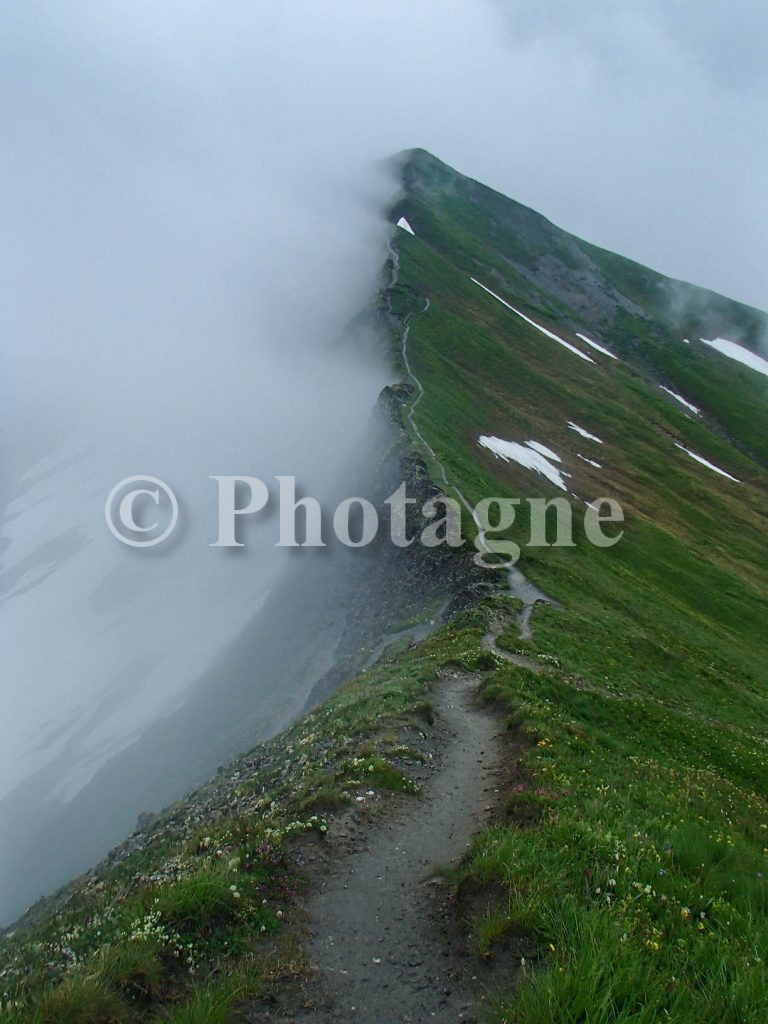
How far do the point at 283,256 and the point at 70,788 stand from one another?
16308 centimetres

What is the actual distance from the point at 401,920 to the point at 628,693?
1900 centimetres

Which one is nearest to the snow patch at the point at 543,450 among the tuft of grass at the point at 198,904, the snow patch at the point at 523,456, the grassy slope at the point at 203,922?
the snow patch at the point at 523,456

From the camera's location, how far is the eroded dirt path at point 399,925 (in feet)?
25.5

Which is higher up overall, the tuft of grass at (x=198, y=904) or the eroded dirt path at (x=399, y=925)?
the tuft of grass at (x=198, y=904)

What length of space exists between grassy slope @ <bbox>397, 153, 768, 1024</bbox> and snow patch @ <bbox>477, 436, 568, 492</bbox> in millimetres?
2015

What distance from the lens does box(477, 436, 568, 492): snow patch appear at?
6315 centimetres

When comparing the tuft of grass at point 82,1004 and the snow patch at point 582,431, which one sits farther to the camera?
Result: the snow patch at point 582,431

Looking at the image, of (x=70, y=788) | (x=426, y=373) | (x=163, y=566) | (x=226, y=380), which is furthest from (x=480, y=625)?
(x=226, y=380)

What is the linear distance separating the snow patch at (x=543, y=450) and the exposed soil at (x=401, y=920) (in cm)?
5734

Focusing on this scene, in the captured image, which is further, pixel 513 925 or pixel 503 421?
pixel 503 421

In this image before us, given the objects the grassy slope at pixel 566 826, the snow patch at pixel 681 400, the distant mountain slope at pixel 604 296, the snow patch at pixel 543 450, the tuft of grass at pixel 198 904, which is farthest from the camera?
the distant mountain slope at pixel 604 296

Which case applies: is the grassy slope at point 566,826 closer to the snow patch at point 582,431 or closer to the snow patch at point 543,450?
the snow patch at point 543,450

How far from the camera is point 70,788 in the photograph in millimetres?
53844

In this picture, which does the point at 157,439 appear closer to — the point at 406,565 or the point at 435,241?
the point at 435,241
